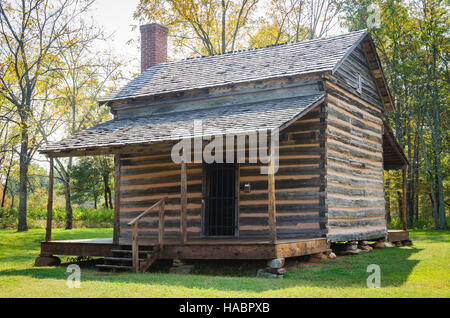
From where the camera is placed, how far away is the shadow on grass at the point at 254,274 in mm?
8797

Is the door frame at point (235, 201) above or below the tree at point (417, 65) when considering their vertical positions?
below

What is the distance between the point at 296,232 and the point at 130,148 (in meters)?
4.76

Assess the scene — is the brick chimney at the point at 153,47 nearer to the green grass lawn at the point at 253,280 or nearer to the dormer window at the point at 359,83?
the dormer window at the point at 359,83

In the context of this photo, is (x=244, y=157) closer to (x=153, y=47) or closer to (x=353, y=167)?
(x=353, y=167)

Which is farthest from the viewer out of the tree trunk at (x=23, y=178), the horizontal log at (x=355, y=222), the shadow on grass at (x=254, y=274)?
the tree trunk at (x=23, y=178)

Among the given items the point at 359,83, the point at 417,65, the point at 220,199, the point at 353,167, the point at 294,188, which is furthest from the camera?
the point at 417,65

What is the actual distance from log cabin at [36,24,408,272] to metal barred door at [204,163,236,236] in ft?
0.09

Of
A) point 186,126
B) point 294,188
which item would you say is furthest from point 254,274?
point 186,126

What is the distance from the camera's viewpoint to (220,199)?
13391 millimetres

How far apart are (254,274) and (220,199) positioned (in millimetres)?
3170

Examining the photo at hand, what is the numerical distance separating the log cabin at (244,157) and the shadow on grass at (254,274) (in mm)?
520

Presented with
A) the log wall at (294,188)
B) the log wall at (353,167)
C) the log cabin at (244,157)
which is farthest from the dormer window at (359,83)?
the log wall at (294,188)
